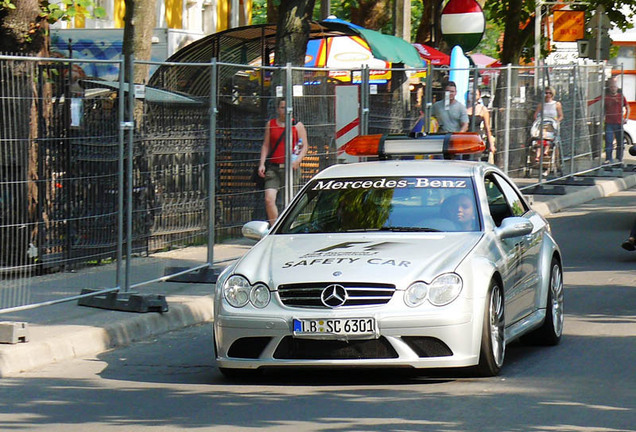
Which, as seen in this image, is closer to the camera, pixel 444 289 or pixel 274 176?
pixel 444 289

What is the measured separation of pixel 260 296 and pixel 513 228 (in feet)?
6.05

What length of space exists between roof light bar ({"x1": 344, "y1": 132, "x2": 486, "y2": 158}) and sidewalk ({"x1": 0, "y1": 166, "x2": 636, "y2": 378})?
1.91 meters

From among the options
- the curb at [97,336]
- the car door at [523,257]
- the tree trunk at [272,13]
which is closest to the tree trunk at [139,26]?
the curb at [97,336]

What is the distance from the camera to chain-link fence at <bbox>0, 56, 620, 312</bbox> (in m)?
10.4

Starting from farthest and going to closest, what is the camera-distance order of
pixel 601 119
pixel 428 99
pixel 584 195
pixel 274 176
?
pixel 601 119 → pixel 584 195 → pixel 428 99 → pixel 274 176

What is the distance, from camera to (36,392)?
8805mm

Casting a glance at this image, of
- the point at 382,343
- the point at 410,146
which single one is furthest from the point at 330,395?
the point at 410,146

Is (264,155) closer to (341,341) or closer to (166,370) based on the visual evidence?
(166,370)

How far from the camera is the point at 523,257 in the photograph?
32.5 ft

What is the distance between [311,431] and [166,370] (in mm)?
2556

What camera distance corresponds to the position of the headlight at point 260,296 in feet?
28.6

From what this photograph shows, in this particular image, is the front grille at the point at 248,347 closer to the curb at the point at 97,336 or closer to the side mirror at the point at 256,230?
the side mirror at the point at 256,230

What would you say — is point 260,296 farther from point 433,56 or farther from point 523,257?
point 433,56

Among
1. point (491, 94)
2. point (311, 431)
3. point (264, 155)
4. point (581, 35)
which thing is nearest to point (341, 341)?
point (311, 431)
